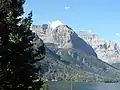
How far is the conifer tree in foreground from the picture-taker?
27000 millimetres

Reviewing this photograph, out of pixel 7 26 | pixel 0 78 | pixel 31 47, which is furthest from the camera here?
pixel 31 47

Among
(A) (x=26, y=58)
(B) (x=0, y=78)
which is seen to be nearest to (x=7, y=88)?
(B) (x=0, y=78)

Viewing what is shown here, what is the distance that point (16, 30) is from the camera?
28.4 metres

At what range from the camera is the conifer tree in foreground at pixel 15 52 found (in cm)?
2700

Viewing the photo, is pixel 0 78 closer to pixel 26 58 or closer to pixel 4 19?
pixel 26 58

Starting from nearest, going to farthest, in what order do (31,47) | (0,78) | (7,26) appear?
(0,78) → (7,26) → (31,47)

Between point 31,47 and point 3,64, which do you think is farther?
point 31,47

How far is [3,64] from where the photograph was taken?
89.1ft

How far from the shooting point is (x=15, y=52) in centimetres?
2825

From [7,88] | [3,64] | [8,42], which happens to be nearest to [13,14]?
[8,42]

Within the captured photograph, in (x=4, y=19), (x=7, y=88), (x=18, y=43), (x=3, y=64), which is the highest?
(x=4, y=19)

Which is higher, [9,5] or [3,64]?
[9,5]

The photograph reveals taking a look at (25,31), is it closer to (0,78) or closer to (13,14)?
(13,14)

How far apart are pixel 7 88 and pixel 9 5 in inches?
281
